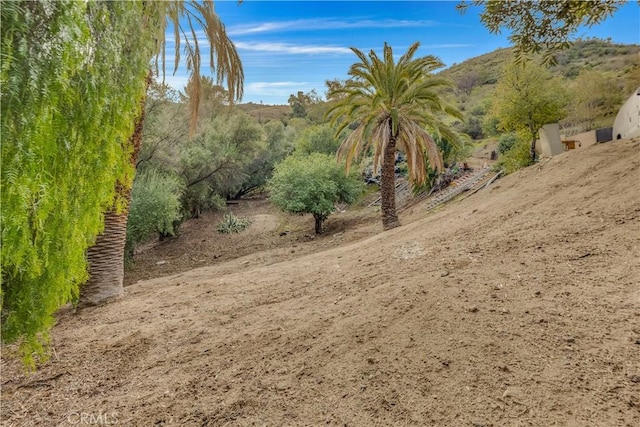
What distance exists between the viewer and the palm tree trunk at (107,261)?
5176mm

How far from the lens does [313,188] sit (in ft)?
51.0

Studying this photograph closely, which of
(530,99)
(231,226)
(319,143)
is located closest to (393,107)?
(530,99)

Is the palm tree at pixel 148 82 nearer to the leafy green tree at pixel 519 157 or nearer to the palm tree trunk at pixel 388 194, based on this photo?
the palm tree trunk at pixel 388 194

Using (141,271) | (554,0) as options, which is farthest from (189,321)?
(141,271)

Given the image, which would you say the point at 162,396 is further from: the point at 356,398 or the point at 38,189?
the point at 38,189

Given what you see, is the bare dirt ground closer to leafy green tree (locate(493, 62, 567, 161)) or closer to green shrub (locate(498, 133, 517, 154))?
leafy green tree (locate(493, 62, 567, 161))

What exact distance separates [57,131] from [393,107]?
10568 mm

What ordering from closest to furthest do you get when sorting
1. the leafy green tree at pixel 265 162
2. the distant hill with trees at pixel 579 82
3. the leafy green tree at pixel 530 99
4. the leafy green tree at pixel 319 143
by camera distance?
the leafy green tree at pixel 530 99 → the distant hill with trees at pixel 579 82 → the leafy green tree at pixel 265 162 → the leafy green tree at pixel 319 143

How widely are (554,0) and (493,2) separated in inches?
26.1

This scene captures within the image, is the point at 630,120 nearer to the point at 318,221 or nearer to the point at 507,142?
the point at 318,221

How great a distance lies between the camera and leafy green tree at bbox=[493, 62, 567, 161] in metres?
15.1

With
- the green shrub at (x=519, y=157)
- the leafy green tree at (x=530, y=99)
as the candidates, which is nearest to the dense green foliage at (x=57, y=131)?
the leafy green tree at (x=530, y=99)

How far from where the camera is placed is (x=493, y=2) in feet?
13.6

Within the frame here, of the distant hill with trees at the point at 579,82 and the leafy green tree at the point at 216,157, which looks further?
→ the distant hill with trees at the point at 579,82
